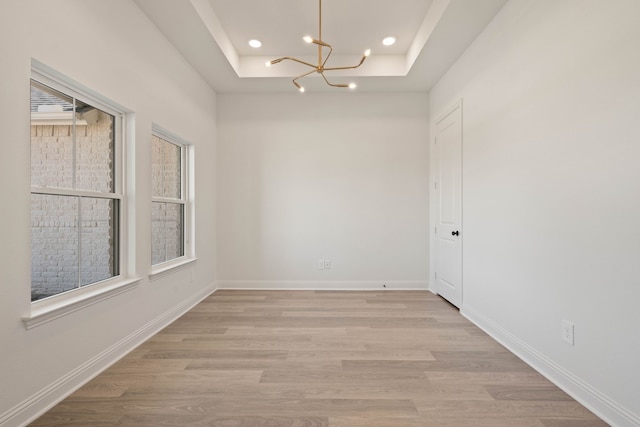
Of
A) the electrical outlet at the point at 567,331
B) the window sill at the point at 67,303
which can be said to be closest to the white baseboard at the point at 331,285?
the window sill at the point at 67,303

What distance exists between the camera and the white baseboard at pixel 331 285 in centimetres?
419

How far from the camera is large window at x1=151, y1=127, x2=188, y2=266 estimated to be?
290 centimetres

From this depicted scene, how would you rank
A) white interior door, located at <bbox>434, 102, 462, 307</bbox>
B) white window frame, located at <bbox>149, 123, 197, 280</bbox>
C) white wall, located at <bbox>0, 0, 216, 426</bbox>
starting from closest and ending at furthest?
white wall, located at <bbox>0, 0, 216, 426</bbox> → white interior door, located at <bbox>434, 102, 462, 307</bbox> → white window frame, located at <bbox>149, 123, 197, 280</bbox>

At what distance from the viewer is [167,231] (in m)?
3.14

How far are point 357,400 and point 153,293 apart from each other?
200 centimetres

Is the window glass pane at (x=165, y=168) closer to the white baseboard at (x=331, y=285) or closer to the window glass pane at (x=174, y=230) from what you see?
the window glass pane at (x=174, y=230)

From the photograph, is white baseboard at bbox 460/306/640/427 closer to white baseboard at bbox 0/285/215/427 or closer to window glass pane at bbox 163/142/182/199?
white baseboard at bbox 0/285/215/427

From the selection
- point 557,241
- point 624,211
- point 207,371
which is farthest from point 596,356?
point 207,371

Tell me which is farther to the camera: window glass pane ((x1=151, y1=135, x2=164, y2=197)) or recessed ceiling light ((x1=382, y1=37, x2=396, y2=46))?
recessed ceiling light ((x1=382, y1=37, x2=396, y2=46))

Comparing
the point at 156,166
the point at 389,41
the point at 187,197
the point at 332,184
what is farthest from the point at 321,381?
the point at 389,41

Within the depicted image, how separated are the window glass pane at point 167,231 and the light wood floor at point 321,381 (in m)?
0.72

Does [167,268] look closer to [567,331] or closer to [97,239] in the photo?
[97,239]

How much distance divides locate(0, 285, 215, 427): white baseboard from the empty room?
0.02 m

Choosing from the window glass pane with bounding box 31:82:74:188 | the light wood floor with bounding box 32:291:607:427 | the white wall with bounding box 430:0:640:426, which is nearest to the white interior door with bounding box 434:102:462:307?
the white wall with bounding box 430:0:640:426
